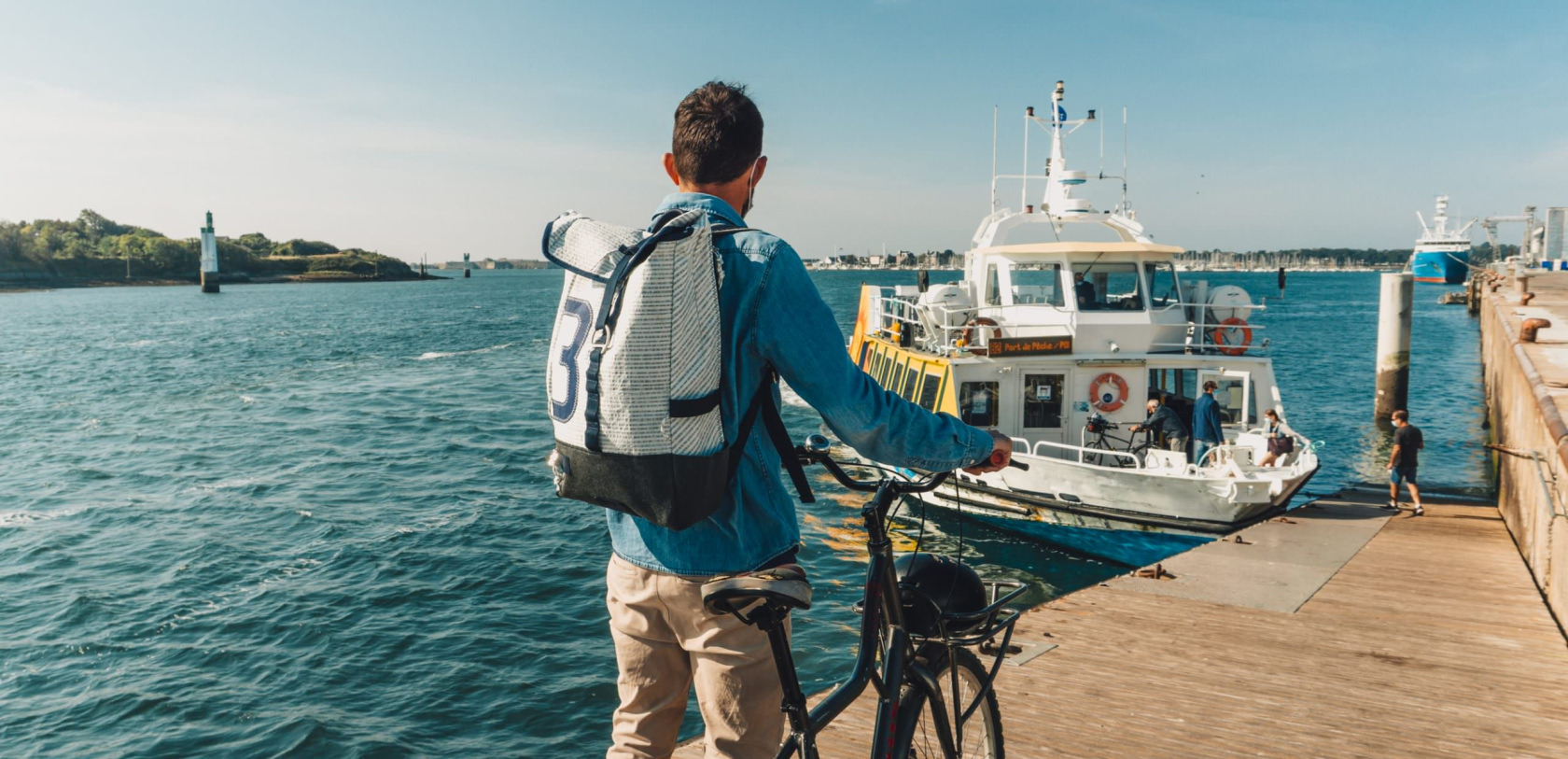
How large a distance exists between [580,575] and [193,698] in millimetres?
5483

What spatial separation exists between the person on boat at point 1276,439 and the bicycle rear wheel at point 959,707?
37.9ft

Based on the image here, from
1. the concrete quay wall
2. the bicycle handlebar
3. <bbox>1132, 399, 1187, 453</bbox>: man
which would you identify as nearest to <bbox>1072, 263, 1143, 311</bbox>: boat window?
<bbox>1132, 399, 1187, 453</bbox>: man

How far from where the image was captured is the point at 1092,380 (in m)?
15.4

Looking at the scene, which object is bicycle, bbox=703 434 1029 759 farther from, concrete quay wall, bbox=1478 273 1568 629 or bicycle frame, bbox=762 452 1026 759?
concrete quay wall, bbox=1478 273 1568 629

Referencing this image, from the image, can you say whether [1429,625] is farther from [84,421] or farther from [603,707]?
[84,421]

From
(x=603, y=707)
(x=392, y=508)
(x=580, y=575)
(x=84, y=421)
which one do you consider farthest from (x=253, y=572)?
(x=84, y=421)

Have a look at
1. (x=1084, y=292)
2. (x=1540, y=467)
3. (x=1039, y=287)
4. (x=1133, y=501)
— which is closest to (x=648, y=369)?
(x=1540, y=467)

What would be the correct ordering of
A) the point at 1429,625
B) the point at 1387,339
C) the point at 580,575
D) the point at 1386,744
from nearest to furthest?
the point at 1386,744, the point at 1429,625, the point at 580,575, the point at 1387,339

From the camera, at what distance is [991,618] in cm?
319

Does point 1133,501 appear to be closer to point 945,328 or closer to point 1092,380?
point 1092,380

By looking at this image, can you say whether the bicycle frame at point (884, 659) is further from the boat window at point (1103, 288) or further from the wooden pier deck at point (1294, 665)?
the boat window at point (1103, 288)

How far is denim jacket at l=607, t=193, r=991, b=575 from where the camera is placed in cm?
212

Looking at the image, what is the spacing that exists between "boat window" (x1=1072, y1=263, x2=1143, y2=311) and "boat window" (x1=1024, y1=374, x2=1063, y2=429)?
138 centimetres

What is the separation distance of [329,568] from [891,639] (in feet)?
47.8
